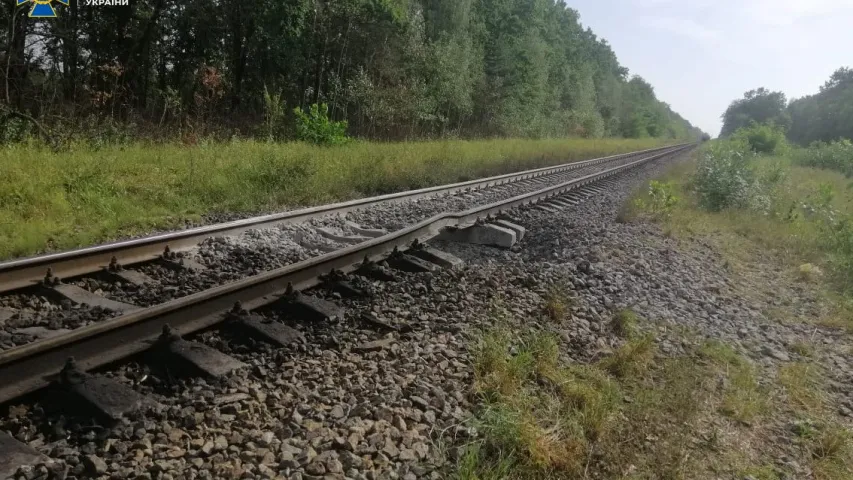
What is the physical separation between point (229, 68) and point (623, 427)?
72.8 ft

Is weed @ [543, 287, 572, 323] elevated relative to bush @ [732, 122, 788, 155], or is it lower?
lower

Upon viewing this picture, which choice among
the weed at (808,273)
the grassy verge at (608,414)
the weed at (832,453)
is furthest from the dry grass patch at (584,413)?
the weed at (808,273)

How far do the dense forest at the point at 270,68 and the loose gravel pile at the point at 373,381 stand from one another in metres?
8.66

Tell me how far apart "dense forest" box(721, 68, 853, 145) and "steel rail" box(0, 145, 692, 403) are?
5799 cm

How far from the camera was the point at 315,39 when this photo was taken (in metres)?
23.9

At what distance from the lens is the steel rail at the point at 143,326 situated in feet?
8.56

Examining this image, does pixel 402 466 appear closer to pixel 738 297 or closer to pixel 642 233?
pixel 738 297

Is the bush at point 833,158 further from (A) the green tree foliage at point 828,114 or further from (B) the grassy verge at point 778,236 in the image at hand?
(B) the grassy verge at point 778,236

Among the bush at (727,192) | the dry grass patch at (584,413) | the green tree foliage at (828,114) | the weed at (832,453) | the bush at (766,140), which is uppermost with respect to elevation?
the green tree foliage at (828,114)

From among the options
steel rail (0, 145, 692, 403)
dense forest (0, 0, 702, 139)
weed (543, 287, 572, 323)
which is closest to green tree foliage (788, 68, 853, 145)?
dense forest (0, 0, 702, 139)

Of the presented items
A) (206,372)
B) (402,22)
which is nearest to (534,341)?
(206,372)

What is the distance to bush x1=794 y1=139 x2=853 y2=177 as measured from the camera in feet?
117

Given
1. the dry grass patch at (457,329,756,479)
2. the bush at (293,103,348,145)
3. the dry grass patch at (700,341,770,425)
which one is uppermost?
the bush at (293,103,348,145)

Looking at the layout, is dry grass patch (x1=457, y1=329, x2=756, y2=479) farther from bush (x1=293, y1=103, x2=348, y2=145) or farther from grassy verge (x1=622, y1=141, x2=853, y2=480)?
bush (x1=293, y1=103, x2=348, y2=145)
